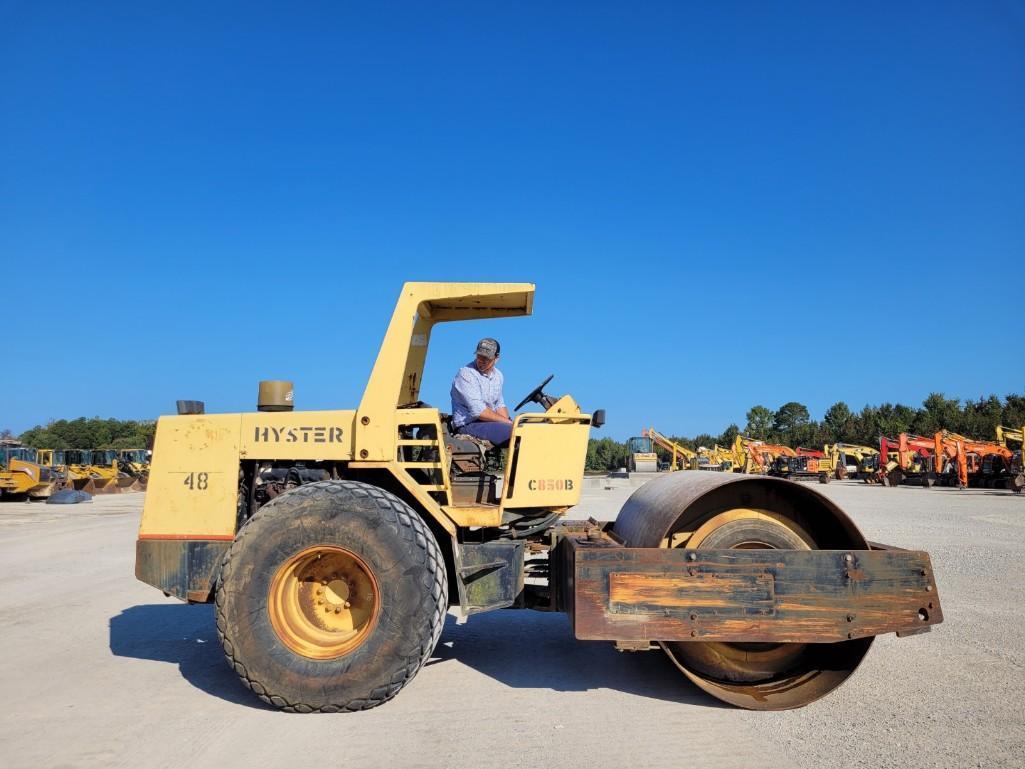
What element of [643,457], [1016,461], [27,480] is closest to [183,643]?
[27,480]

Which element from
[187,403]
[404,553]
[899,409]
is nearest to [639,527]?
[404,553]

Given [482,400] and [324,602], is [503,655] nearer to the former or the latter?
[324,602]

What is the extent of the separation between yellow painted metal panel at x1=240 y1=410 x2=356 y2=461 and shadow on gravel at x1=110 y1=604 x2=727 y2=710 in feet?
4.73

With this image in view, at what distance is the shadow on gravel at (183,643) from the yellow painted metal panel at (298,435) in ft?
4.67

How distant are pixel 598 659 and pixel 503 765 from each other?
180 cm

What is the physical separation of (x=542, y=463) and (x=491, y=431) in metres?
0.55

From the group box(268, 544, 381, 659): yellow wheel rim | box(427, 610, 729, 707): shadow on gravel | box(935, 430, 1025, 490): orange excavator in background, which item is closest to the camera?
box(268, 544, 381, 659): yellow wheel rim

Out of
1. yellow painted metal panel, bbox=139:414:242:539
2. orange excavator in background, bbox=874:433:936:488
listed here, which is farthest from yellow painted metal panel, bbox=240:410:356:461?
orange excavator in background, bbox=874:433:936:488

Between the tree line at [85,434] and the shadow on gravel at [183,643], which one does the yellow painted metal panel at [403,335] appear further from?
the tree line at [85,434]

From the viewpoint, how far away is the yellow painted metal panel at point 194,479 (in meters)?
4.28

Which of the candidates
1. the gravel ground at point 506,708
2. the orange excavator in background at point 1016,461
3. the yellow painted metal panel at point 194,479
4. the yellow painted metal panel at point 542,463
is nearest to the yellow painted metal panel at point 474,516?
the yellow painted metal panel at point 542,463

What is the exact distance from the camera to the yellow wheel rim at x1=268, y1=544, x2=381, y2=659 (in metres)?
3.89

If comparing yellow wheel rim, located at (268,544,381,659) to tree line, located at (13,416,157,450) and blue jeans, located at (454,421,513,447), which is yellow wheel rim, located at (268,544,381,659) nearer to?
blue jeans, located at (454,421,513,447)

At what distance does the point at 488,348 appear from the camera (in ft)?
16.8
